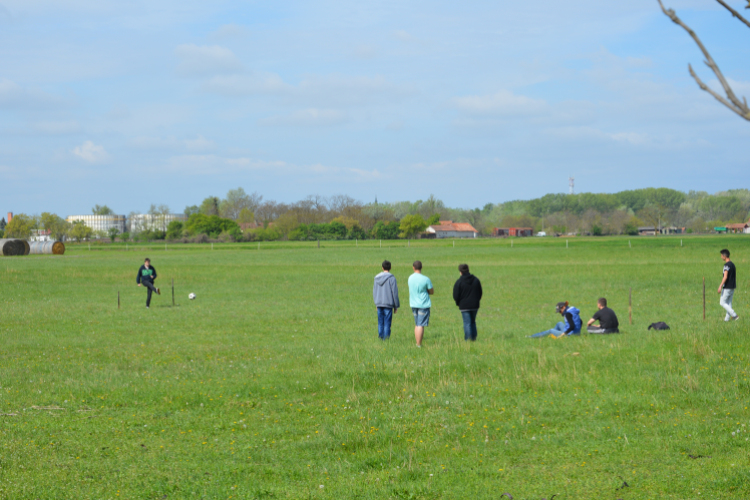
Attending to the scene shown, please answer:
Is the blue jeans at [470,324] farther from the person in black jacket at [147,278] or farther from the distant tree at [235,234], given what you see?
the distant tree at [235,234]

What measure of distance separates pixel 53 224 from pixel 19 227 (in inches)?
353

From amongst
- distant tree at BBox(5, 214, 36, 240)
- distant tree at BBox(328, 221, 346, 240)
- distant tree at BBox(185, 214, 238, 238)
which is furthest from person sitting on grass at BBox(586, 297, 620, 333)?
distant tree at BBox(5, 214, 36, 240)

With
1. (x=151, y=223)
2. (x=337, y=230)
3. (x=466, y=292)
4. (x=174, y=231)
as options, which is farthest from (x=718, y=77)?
(x=151, y=223)

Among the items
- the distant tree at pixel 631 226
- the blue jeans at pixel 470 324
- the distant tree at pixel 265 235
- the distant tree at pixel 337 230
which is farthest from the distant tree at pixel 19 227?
the distant tree at pixel 631 226

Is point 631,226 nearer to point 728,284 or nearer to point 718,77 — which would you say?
point 728,284

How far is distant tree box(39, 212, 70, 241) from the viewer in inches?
5817

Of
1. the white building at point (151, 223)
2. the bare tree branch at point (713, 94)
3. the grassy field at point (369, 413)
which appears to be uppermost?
the white building at point (151, 223)

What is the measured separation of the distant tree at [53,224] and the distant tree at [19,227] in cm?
337

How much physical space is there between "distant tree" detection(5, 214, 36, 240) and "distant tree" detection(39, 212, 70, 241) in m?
3.37

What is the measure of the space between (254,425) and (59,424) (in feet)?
10.1

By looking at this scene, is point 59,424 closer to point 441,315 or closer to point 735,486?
point 735,486

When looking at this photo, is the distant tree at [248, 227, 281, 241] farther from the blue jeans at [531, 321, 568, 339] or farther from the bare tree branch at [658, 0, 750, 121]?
the bare tree branch at [658, 0, 750, 121]

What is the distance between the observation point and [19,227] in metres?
142

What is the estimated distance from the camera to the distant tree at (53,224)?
147750 mm
